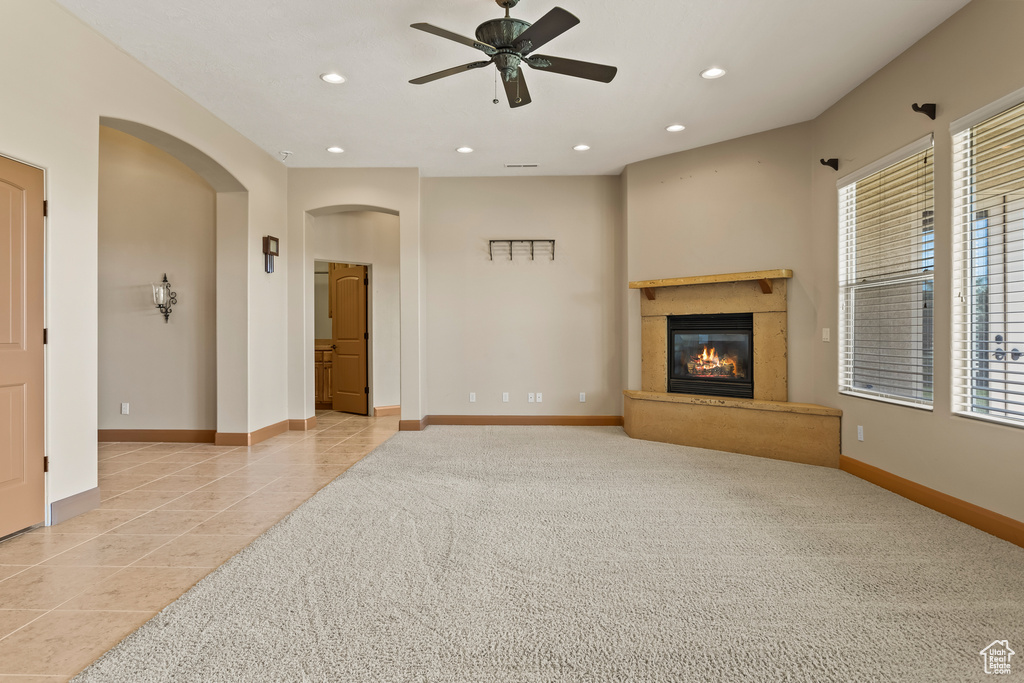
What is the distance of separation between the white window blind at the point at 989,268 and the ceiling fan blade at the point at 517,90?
2601 mm

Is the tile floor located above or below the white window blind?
below

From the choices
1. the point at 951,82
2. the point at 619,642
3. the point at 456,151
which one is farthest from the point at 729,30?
the point at 619,642

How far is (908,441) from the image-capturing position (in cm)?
349

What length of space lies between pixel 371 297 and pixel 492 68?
4333mm

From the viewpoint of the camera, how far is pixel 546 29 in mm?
2621

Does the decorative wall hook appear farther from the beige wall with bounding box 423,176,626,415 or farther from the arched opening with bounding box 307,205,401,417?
the arched opening with bounding box 307,205,401,417

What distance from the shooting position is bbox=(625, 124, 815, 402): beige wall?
4.76 meters

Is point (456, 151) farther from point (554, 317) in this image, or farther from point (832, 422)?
point (832, 422)

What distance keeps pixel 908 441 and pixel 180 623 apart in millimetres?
4247

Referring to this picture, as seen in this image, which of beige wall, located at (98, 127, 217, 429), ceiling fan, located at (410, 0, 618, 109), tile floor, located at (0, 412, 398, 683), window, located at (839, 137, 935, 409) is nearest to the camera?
tile floor, located at (0, 412, 398, 683)

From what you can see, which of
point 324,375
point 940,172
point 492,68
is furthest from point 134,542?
point 324,375

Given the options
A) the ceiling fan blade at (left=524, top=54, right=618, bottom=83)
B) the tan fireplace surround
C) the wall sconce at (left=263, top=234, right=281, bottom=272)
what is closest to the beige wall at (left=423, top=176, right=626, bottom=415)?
the tan fireplace surround

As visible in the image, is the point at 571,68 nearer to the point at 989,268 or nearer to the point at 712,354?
the point at 989,268

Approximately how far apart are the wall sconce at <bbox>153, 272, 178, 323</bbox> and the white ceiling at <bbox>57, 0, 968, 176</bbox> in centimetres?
178
